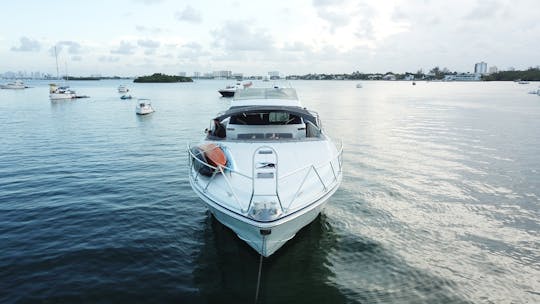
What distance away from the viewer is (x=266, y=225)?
301 inches

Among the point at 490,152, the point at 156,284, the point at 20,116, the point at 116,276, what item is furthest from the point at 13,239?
the point at 20,116

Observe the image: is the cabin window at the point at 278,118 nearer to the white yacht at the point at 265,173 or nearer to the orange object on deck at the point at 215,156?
the white yacht at the point at 265,173

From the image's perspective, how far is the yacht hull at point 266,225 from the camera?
25.6 ft

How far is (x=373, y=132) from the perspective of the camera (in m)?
31.2

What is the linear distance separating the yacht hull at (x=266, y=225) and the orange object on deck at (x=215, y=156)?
1094 millimetres

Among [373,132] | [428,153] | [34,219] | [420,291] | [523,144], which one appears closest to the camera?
[420,291]

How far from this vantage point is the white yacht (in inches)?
324

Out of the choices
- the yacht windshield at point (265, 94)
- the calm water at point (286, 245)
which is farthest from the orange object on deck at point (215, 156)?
the yacht windshield at point (265, 94)

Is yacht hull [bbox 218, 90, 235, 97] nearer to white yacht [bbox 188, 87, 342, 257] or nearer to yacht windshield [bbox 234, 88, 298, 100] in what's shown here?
yacht windshield [bbox 234, 88, 298, 100]

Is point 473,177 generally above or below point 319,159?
below

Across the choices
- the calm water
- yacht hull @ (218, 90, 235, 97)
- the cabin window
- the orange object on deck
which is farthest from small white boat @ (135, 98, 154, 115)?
the orange object on deck

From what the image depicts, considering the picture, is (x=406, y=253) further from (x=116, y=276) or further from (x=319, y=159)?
(x=116, y=276)

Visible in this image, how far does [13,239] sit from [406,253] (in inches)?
451

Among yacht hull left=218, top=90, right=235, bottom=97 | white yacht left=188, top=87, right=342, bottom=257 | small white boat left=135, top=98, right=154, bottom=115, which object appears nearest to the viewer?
white yacht left=188, top=87, right=342, bottom=257
